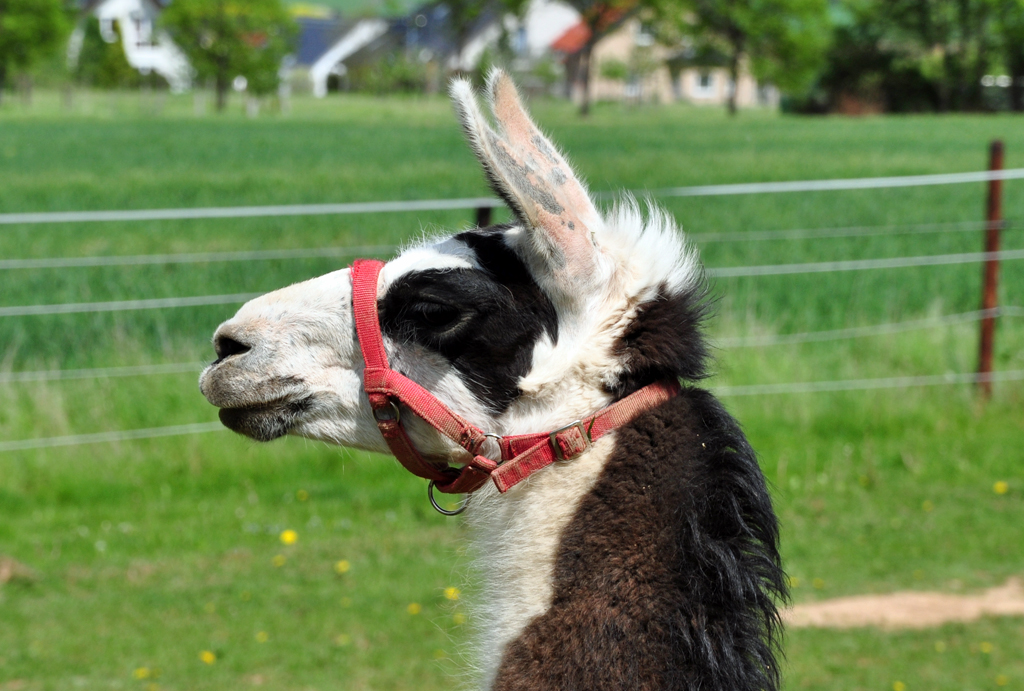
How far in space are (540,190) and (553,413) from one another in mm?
398

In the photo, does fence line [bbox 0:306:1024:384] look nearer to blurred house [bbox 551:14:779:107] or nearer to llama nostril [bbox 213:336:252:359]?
llama nostril [bbox 213:336:252:359]

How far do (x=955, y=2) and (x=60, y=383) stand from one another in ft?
20.4

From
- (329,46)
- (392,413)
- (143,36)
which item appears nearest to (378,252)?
(392,413)

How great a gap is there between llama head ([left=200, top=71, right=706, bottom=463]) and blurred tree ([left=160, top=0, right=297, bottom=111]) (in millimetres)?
43580

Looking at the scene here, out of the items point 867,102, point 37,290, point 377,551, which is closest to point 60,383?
point 37,290

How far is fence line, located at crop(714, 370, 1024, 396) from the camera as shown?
5.92m

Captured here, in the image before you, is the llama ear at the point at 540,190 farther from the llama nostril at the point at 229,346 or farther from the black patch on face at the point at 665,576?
the llama nostril at the point at 229,346

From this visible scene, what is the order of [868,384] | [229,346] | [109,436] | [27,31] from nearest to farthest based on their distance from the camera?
[229,346] < [109,436] < [868,384] < [27,31]

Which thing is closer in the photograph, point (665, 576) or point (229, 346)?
point (665, 576)

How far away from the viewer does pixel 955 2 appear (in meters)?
6.45

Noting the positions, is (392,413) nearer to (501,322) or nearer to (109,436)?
(501,322)

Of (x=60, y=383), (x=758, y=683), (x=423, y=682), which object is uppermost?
(x=758, y=683)

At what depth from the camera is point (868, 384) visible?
6.04 meters

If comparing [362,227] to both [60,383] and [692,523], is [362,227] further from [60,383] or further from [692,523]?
[692,523]
